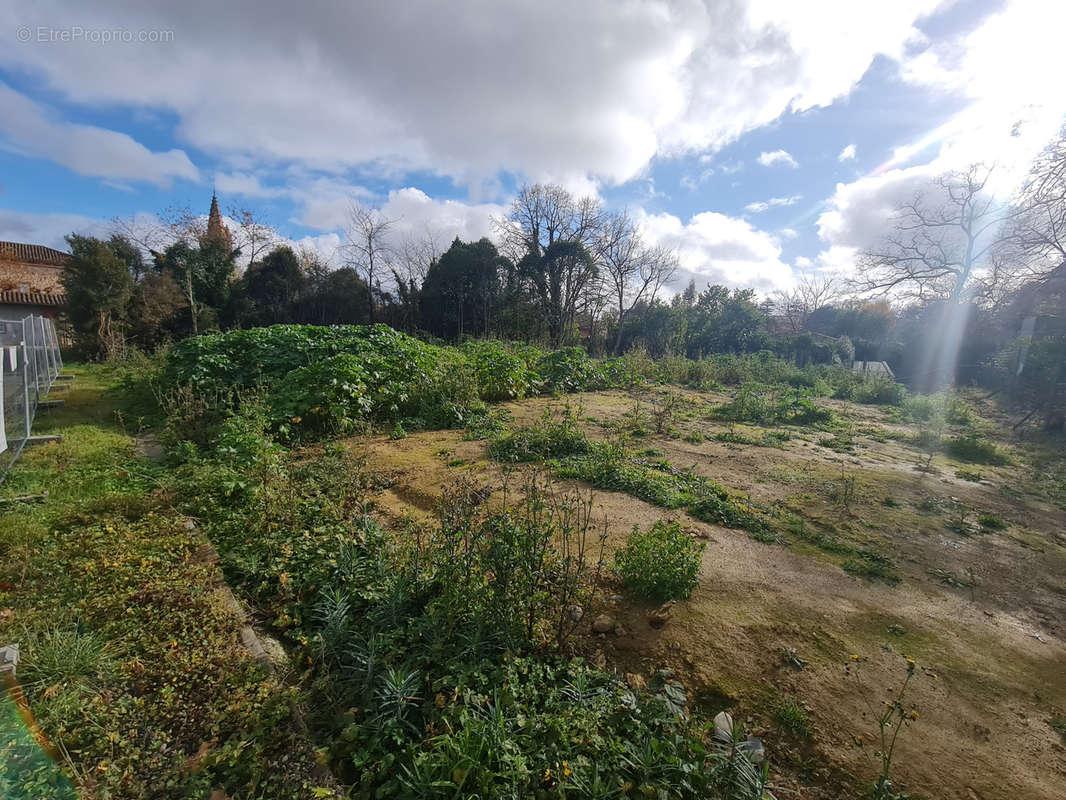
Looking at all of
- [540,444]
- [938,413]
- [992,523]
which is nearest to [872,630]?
[992,523]

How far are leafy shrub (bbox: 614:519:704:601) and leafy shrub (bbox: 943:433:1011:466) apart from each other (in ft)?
20.7

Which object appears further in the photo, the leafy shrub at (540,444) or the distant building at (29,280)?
the distant building at (29,280)

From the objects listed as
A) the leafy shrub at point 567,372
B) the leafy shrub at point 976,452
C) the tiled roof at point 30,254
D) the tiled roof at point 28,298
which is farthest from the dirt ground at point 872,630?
the tiled roof at point 30,254

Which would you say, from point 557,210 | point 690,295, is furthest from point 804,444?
point 690,295

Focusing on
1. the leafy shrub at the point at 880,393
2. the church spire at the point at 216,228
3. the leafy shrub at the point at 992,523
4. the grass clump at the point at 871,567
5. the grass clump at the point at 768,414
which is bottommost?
the grass clump at the point at 871,567

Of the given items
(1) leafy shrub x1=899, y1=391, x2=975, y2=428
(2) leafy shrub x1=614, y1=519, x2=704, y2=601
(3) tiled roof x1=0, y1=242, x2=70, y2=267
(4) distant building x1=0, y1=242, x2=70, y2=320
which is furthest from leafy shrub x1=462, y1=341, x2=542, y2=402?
(3) tiled roof x1=0, y1=242, x2=70, y2=267

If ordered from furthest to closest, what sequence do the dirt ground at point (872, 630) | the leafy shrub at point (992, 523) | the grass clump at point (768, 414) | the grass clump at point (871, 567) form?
the grass clump at point (768, 414)
the leafy shrub at point (992, 523)
the grass clump at point (871, 567)
the dirt ground at point (872, 630)

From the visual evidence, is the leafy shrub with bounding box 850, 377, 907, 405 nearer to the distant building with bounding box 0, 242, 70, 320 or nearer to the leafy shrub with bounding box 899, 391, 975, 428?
the leafy shrub with bounding box 899, 391, 975, 428

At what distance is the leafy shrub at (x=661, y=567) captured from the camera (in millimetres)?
2518

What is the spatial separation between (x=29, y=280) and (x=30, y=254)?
9.29 feet

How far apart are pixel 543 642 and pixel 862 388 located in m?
13.5

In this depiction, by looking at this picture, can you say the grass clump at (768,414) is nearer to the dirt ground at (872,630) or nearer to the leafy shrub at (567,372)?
the leafy shrub at (567,372)

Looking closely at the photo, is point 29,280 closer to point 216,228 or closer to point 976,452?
point 216,228

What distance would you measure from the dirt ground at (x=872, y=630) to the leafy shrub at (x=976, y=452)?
1.73m
